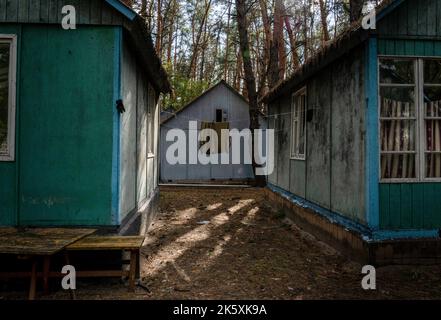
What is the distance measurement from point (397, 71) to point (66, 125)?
5083mm

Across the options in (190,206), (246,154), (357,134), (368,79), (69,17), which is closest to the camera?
(69,17)

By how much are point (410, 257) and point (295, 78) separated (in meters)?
4.94

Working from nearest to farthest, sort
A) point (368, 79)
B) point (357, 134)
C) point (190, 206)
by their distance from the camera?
point (368, 79)
point (357, 134)
point (190, 206)

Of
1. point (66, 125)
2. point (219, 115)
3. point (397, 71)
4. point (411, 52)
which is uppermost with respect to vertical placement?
point (219, 115)

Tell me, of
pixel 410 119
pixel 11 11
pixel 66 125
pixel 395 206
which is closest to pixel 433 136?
pixel 410 119

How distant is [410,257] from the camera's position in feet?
18.5

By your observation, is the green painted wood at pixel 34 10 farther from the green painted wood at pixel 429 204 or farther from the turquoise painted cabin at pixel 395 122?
the green painted wood at pixel 429 204

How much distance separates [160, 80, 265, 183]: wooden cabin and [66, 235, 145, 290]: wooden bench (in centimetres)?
1279

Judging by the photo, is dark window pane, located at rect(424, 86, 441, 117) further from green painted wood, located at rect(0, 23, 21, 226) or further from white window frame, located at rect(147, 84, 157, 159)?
green painted wood, located at rect(0, 23, 21, 226)

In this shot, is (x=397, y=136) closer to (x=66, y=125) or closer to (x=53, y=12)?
(x=66, y=125)

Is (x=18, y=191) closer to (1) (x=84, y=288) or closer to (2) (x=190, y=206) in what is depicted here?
(1) (x=84, y=288)

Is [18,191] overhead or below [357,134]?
below

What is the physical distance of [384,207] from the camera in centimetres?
575
